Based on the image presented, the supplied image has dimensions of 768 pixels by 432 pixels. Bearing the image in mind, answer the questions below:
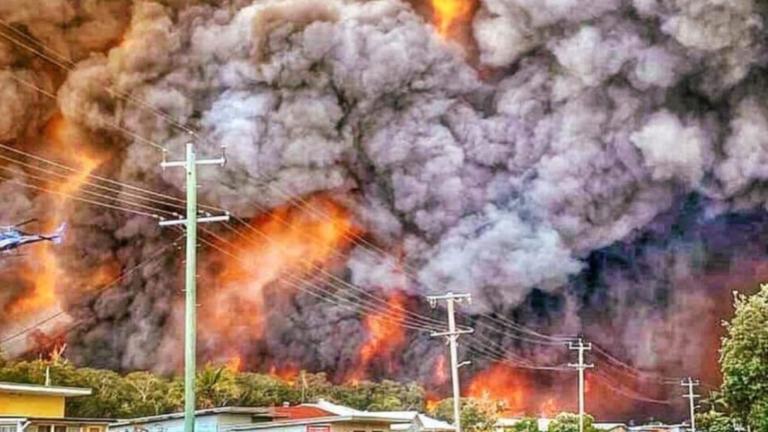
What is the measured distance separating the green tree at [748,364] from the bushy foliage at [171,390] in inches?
993

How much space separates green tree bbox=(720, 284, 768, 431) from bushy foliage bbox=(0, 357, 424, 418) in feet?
82.7

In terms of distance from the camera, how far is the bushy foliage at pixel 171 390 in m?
43.2

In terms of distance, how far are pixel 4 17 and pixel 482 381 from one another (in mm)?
32093

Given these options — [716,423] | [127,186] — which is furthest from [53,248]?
[716,423]

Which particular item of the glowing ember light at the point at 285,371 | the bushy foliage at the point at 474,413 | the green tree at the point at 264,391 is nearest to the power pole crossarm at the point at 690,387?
the bushy foliage at the point at 474,413

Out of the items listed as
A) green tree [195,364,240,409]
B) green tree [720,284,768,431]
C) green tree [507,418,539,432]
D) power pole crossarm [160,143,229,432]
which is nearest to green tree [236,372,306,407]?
green tree [195,364,240,409]

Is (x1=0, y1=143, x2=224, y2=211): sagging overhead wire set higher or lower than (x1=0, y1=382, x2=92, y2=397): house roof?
higher

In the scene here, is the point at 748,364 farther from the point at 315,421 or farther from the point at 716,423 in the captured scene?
the point at 716,423

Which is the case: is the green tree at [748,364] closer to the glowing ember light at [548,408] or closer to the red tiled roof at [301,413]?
the red tiled roof at [301,413]

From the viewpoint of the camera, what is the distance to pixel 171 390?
46.4 m

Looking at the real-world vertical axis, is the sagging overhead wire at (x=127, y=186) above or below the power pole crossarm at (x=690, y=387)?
above

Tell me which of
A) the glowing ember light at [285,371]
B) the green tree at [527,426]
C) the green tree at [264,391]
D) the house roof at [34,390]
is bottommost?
the green tree at [527,426]

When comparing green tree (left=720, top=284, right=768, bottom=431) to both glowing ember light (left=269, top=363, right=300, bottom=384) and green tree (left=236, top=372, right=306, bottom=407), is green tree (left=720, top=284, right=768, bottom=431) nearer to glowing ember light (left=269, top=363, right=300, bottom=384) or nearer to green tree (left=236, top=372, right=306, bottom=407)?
green tree (left=236, top=372, right=306, bottom=407)

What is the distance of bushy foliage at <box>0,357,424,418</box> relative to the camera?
142 ft
